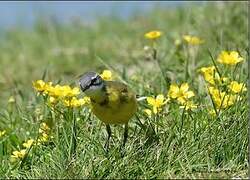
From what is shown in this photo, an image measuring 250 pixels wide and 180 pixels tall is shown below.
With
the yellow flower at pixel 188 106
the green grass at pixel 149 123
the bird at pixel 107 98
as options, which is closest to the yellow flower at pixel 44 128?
the green grass at pixel 149 123

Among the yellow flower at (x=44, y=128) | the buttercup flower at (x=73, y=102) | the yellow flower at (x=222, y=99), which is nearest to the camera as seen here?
the yellow flower at (x=222, y=99)

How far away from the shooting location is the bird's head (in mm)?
3407

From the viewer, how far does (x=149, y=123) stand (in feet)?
12.4

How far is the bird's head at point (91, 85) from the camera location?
3407 millimetres

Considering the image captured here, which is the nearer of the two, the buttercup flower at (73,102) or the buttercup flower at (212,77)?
the buttercup flower at (73,102)

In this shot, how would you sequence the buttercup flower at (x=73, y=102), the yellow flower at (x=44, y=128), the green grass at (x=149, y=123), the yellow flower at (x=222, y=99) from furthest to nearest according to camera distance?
the yellow flower at (x=44, y=128) → the buttercup flower at (x=73, y=102) → the yellow flower at (x=222, y=99) → the green grass at (x=149, y=123)

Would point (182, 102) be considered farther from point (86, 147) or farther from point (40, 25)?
point (40, 25)

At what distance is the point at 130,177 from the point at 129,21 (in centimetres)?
455

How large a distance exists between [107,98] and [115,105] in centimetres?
5

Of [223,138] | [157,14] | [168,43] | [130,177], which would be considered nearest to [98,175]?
[130,177]

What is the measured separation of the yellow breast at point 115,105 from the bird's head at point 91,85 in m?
0.05

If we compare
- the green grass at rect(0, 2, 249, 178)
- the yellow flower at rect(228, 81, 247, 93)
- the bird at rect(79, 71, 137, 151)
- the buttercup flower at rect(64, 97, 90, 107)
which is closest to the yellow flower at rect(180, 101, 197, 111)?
the green grass at rect(0, 2, 249, 178)

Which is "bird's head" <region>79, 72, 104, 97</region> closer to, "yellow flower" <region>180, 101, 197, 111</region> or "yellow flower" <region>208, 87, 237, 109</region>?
"yellow flower" <region>180, 101, 197, 111</region>

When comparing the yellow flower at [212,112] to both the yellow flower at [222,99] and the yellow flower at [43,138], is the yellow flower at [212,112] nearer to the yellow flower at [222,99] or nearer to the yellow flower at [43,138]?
the yellow flower at [222,99]
